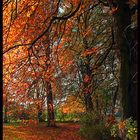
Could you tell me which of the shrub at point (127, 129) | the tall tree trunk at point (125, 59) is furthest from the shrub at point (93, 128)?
the shrub at point (127, 129)

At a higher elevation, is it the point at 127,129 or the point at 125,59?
the point at 125,59

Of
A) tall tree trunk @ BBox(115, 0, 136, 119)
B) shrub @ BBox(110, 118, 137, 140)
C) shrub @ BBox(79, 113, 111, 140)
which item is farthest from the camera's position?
shrub @ BBox(79, 113, 111, 140)

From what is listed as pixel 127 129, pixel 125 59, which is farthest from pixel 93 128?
pixel 127 129

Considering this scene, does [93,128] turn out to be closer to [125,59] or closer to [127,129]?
[125,59]

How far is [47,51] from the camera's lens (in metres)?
12.1

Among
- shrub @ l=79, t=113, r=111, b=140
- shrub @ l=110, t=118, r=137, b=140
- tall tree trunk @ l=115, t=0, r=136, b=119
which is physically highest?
tall tree trunk @ l=115, t=0, r=136, b=119

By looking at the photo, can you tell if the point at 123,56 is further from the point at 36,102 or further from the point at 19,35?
the point at 36,102

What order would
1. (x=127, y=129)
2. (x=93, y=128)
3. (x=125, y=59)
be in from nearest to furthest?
(x=127, y=129) < (x=125, y=59) < (x=93, y=128)

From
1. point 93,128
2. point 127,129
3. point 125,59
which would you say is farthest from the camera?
point 93,128

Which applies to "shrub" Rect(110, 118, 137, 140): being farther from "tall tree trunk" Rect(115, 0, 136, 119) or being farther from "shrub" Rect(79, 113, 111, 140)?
"shrub" Rect(79, 113, 111, 140)

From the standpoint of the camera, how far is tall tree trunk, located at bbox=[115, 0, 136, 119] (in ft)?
28.2

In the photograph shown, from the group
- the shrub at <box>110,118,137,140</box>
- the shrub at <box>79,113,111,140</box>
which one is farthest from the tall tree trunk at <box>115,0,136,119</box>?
the shrub at <box>79,113,111,140</box>

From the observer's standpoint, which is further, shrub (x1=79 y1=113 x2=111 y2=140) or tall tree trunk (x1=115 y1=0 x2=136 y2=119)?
shrub (x1=79 y1=113 x2=111 y2=140)

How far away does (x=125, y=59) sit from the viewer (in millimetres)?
8836
